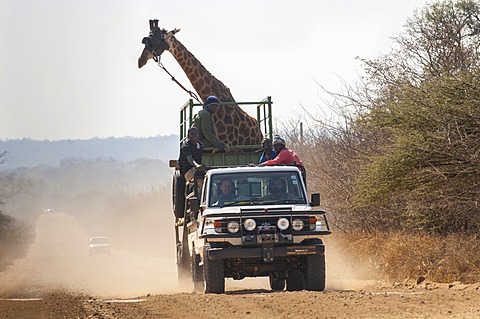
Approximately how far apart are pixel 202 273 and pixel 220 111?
493 centimetres

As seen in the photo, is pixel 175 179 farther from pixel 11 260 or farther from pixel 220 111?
pixel 11 260

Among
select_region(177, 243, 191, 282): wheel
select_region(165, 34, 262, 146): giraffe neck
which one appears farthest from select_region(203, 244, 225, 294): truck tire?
select_region(165, 34, 262, 146): giraffe neck

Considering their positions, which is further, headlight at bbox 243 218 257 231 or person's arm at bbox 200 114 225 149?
person's arm at bbox 200 114 225 149

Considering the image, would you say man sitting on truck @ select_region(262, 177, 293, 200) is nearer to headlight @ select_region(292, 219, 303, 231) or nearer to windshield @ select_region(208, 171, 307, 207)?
windshield @ select_region(208, 171, 307, 207)

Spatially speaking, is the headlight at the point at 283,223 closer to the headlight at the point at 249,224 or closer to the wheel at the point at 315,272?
the headlight at the point at 249,224

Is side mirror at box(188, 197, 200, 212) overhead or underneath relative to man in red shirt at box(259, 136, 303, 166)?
underneath

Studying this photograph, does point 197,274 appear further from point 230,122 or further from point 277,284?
point 230,122

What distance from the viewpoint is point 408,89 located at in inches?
699

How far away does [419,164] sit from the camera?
1791cm

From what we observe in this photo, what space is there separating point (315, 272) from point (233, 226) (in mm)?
1437

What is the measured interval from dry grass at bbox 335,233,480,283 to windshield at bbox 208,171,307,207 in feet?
12.4

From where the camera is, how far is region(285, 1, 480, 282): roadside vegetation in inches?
679

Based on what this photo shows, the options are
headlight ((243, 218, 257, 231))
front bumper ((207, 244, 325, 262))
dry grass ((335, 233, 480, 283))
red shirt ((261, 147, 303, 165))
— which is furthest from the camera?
dry grass ((335, 233, 480, 283))

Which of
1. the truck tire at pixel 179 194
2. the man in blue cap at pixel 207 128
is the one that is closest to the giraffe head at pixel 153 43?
the man in blue cap at pixel 207 128
